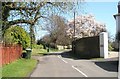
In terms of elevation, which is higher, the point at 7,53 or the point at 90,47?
the point at 90,47

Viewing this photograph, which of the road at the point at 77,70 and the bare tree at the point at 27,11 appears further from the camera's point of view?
the bare tree at the point at 27,11

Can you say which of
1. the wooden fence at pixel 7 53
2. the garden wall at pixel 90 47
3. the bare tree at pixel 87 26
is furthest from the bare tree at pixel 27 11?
the bare tree at pixel 87 26

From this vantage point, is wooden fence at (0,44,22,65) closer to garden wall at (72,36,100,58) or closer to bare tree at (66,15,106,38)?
garden wall at (72,36,100,58)

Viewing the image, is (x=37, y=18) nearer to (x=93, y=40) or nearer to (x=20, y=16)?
(x=20, y=16)

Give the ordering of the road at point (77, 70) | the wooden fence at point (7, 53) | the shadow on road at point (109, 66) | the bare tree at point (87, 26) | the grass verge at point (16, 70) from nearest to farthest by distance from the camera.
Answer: the grass verge at point (16, 70) → the road at point (77, 70) → the shadow on road at point (109, 66) → the wooden fence at point (7, 53) → the bare tree at point (87, 26)

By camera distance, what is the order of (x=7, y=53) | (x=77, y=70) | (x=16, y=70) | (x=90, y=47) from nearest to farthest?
(x=16, y=70), (x=77, y=70), (x=7, y=53), (x=90, y=47)

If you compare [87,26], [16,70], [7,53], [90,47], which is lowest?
[16,70]

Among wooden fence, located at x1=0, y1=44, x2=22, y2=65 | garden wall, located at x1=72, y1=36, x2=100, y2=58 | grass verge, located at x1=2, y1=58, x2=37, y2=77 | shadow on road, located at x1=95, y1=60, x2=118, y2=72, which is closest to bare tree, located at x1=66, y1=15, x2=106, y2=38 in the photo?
garden wall, located at x1=72, y1=36, x2=100, y2=58

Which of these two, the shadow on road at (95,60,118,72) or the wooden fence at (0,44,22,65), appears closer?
the shadow on road at (95,60,118,72)

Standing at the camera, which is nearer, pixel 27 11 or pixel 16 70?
pixel 16 70

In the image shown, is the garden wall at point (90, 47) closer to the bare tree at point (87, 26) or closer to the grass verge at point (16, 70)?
the grass verge at point (16, 70)

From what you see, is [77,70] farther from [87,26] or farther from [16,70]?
[87,26]

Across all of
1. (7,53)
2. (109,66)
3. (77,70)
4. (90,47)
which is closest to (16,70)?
(77,70)

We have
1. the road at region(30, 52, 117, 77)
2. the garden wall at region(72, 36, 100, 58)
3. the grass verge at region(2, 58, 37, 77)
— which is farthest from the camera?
the garden wall at region(72, 36, 100, 58)
